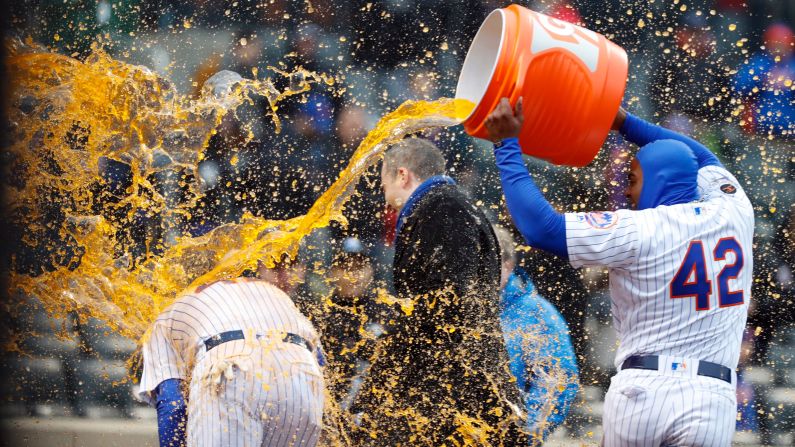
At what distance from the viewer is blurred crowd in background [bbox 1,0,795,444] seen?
5055mm

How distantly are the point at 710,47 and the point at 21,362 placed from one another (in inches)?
189

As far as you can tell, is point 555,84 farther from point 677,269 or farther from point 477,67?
point 677,269

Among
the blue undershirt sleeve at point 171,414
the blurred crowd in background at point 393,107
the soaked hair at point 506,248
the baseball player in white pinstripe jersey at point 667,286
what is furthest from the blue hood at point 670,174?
the blurred crowd in background at point 393,107

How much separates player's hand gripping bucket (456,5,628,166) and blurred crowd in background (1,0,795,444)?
83.6 inches

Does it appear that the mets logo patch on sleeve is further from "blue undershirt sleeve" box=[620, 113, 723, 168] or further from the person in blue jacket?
the person in blue jacket

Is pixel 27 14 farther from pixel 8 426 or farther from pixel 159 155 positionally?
pixel 8 426

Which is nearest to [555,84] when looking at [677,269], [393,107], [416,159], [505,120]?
[505,120]

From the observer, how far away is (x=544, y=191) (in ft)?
17.0

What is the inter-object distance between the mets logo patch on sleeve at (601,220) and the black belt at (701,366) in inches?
16.9

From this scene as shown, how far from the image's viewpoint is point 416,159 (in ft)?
12.0

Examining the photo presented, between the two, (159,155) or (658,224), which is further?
(159,155)

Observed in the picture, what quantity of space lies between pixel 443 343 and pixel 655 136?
1164 millimetres

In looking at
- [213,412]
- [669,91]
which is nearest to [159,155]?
[213,412]

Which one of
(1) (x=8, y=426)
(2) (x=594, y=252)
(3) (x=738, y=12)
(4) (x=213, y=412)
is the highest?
(3) (x=738, y=12)
